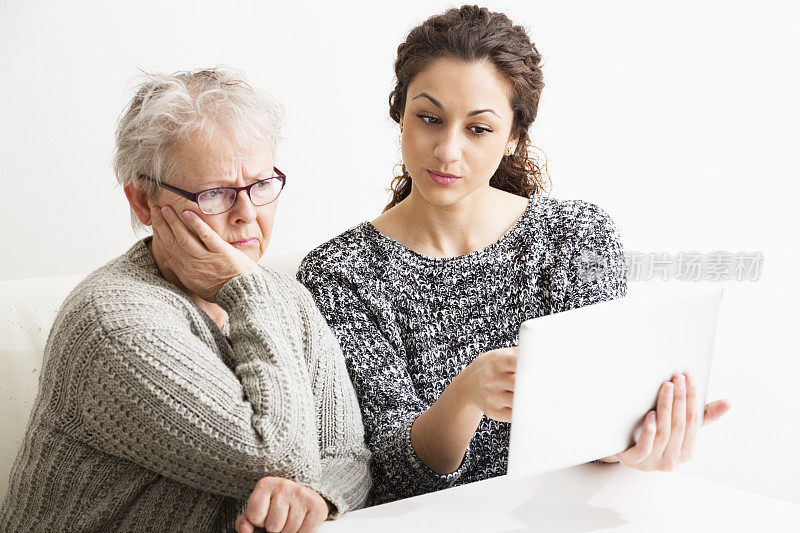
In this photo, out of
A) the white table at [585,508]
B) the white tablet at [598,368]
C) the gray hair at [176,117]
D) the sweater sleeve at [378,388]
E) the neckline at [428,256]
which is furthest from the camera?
the neckline at [428,256]

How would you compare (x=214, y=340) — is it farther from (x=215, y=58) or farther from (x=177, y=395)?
(x=215, y=58)

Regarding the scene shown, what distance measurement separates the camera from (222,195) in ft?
4.05

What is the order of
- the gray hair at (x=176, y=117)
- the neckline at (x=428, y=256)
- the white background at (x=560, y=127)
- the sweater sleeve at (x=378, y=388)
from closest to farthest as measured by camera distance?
the gray hair at (x=176, y=117), the sweater sleeve at (x=378, y=388), the neckline at (x=428, y=256), the white background at (x=560, y=127)

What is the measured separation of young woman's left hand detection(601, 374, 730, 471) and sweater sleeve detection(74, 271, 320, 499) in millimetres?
457

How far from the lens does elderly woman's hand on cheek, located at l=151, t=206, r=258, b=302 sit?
121cm

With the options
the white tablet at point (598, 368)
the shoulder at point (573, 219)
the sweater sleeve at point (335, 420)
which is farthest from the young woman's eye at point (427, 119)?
the white tablet at point (598, 368)

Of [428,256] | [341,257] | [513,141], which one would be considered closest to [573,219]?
[513,141]

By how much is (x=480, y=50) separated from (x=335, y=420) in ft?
2.47

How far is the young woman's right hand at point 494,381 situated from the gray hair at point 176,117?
491mm

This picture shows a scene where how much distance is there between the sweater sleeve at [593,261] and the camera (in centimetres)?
159

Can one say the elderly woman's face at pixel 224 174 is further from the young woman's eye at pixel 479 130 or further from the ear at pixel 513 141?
the ear at pixel 513 141

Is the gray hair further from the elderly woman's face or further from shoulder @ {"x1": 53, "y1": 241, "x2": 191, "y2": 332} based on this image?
shoulder @ {"x1": 53, "y1": 241, "x2": 191, "y2": 332}

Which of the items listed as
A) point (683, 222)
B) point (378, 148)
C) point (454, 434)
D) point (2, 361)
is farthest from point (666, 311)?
point (683, 222)

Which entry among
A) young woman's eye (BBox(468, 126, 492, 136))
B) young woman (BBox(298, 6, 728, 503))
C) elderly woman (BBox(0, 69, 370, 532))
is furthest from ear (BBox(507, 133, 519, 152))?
elderly woman (BBox(0, 69, 370, 532))
